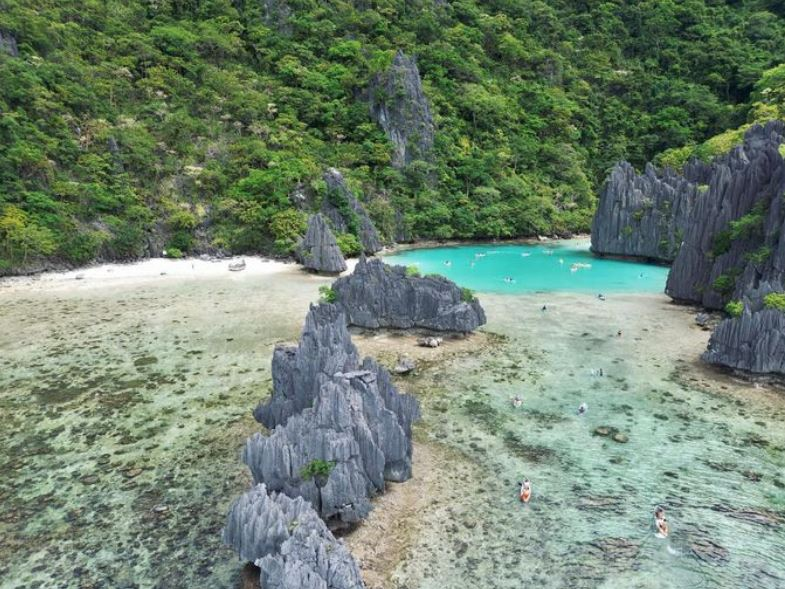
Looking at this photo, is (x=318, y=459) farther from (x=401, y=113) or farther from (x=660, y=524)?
(x=401, y=113)

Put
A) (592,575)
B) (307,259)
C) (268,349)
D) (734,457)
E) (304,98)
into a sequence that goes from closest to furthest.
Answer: (592,575) → (734,457) → (268,349) → (307,259) → (304,98)

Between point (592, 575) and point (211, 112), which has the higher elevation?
point (211, 112)

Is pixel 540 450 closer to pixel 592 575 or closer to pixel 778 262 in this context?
pixel 592 575

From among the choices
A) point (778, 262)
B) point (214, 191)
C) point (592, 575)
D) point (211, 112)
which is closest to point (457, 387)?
point (592, 575)

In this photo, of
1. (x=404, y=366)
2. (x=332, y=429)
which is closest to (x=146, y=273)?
(x=404, y=366)

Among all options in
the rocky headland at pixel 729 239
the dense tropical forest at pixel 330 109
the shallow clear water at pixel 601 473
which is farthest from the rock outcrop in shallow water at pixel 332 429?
the dense tropical forest at pixel 330 109
